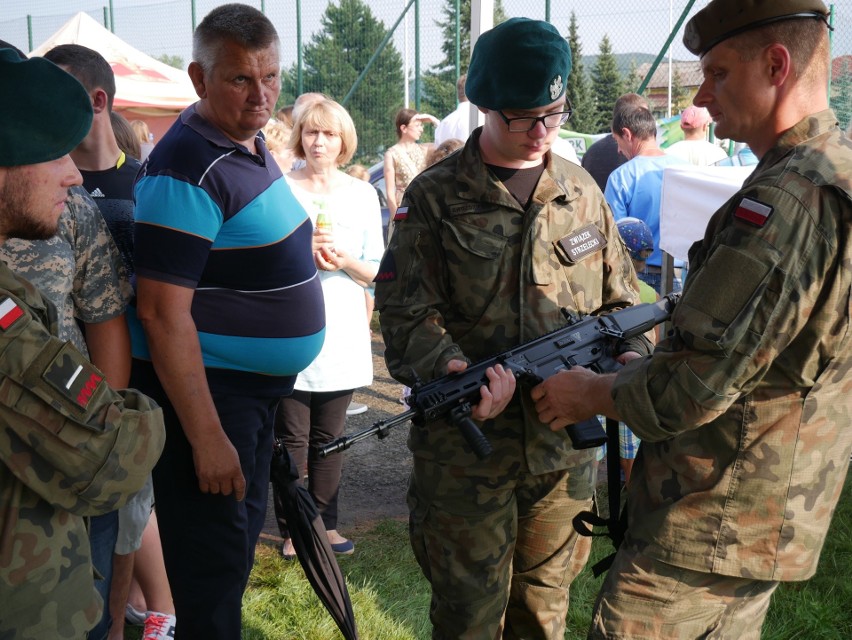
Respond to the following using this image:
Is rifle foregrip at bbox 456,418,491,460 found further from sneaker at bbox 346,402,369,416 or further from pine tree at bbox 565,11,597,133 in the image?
sneaker at bbox 346,402,369,416

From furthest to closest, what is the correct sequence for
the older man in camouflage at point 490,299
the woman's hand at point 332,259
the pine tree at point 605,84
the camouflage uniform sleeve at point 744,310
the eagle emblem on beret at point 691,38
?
the pine tree at point 605,84, the woman's hand at point 332,259, the older man in camouflage at point 490,299, the eagle emblem on beret at point 691,38, the camouflage uniform sleeve at point 744,310

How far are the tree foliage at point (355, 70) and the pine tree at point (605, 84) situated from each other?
363cm

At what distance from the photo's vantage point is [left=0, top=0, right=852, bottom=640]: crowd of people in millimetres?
1542

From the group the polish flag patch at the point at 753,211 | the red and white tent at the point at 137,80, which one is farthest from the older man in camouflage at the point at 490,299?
the red and white tent at the point at 137,80

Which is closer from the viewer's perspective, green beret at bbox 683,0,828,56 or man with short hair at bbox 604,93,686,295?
green beret at bbox 683,0,828,56

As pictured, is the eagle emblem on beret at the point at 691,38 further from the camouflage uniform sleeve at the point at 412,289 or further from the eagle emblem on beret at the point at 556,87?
the camouflage uniform sleeve at the point at 412,289

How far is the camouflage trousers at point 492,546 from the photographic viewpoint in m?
2.46

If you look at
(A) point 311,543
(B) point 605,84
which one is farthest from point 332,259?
(B) point 605,84

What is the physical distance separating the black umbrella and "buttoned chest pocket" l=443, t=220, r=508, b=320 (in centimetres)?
80

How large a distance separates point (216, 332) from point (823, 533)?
1.62 m

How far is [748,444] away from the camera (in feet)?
6.07

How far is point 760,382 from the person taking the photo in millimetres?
1823

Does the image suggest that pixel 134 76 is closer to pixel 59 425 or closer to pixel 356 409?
pixel 356 409

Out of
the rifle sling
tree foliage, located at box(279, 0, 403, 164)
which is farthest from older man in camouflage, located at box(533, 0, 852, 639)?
tree foliage, located at box(279, 0, 403, 164)
